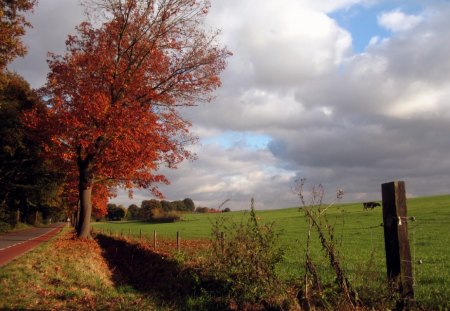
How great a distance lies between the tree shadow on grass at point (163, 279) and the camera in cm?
991

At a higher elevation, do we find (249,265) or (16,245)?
(249,265)

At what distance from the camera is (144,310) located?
8859 millimetres

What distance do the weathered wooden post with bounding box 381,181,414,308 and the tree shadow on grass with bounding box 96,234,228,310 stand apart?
379 cm

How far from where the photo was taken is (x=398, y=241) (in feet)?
21.1

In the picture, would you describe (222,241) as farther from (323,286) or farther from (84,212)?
(84,212)

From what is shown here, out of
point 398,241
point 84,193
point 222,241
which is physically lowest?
point 222,241

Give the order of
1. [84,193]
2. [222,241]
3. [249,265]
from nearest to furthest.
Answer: [249,265], [222,241], [84,193]

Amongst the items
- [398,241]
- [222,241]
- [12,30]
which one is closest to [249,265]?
[222,241]

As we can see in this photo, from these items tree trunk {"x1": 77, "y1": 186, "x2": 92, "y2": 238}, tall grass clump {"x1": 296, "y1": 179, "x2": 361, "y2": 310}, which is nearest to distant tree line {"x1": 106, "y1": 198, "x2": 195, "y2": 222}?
tree trunk {"x1": 77, "y1": 186, "x2": 92, "y2": 238}

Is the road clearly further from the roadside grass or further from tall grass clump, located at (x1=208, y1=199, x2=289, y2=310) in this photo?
tall grass clump, located at (x1=208, y1=199, x2=289, y2=310)

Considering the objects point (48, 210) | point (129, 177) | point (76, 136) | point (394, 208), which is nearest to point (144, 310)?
point (394, 208)

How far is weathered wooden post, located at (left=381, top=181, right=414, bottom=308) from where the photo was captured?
643 cm

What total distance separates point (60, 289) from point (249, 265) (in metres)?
5.00

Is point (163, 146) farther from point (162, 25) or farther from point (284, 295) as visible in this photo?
point (284, 295)
